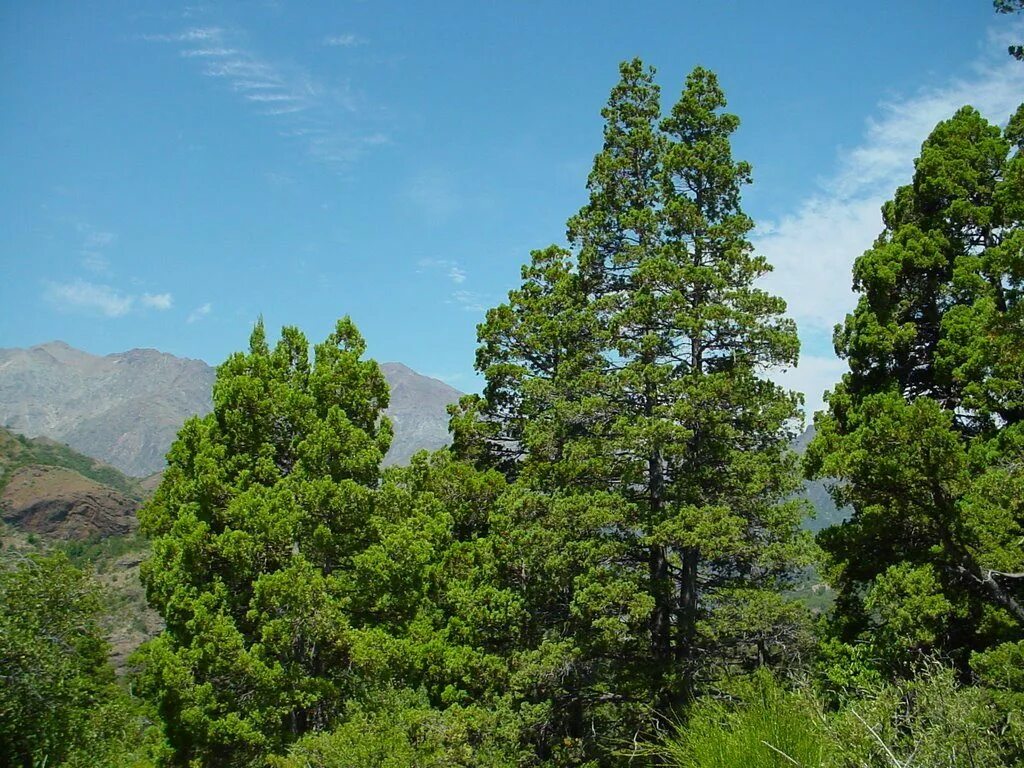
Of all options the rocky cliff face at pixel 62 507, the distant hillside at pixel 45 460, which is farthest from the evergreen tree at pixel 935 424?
the distant hillside at pixel 45 460

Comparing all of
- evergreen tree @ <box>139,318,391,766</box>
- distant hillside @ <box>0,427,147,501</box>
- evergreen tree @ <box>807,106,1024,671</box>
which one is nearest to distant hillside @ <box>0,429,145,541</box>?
distant hillside @ <box>0,427,147,501</box>

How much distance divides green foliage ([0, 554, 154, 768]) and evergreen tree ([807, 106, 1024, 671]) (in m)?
14.1

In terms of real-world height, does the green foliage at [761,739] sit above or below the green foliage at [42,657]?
above

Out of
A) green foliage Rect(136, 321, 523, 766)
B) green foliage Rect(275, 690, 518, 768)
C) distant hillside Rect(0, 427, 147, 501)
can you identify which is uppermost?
distant hillside Rect(0, 427, 147, 501)

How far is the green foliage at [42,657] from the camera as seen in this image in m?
12.7

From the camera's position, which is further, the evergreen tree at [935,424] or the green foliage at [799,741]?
the evergreen tree at [935,424]

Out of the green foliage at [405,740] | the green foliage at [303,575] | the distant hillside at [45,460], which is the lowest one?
the green foliage at [405,740]

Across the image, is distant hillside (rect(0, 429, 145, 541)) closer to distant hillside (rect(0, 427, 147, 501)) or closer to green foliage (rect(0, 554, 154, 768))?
distant hillside (rect(0, 427, 147, 501))

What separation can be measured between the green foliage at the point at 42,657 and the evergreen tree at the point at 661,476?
8.90m

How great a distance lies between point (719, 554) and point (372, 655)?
6997mm

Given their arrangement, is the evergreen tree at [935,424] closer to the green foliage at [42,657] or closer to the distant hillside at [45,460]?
the green foliage at [42,657]

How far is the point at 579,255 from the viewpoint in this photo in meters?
18.4

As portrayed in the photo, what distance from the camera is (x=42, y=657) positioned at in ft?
42.8

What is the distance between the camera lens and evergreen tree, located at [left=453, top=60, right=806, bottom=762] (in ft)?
48.3
